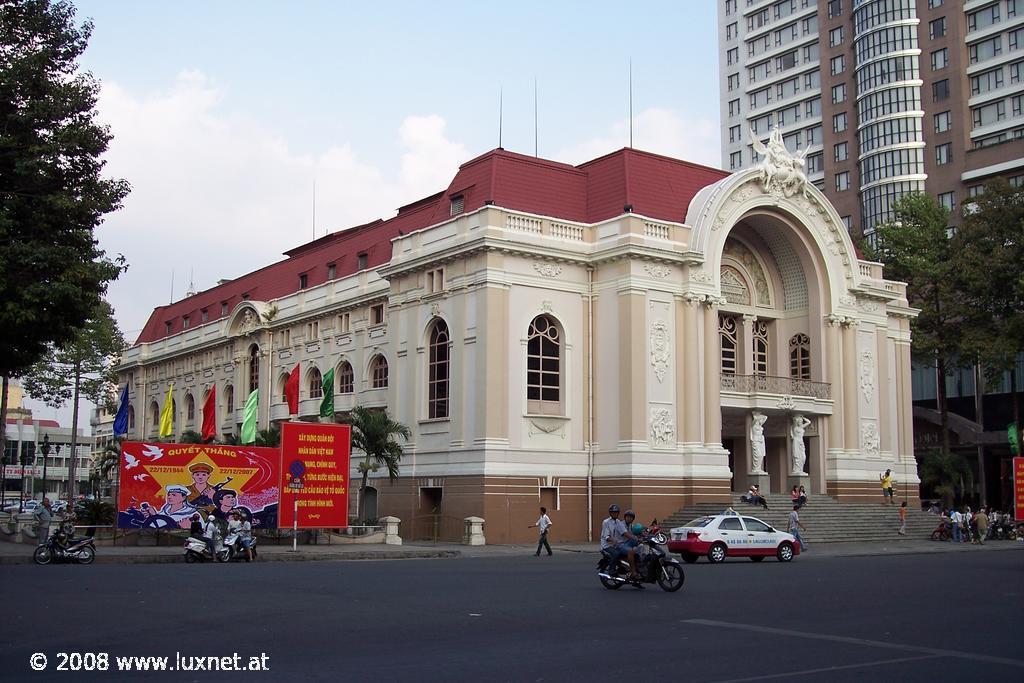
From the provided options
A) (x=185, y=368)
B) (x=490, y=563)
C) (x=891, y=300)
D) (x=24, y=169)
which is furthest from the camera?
(x=185, y=368)

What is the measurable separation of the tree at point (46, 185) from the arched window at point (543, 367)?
726 inches

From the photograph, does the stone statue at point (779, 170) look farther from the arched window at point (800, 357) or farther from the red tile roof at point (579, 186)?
the arched window at point (800, 357)

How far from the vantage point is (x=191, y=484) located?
33.4 meters

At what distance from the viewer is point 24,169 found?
926 inches

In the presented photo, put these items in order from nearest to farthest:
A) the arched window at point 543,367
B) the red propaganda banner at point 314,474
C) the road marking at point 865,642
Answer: the road marking at point 865,642 → the red propaganda banner at point 314,474 → the arched window at point 543,367

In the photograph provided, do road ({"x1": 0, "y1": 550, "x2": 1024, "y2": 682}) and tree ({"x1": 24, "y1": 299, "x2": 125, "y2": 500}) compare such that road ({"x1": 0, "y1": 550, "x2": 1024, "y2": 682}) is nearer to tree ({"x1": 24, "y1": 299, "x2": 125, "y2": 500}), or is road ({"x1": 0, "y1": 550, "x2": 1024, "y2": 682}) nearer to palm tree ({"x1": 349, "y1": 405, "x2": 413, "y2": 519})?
palm tree ({"x1": 349, "y1": 405, "x2": 413, "y2": 519})

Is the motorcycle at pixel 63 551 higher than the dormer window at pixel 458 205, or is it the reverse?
the dormer window at pixel 458 205

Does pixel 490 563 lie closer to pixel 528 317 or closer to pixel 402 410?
pixel 528 317

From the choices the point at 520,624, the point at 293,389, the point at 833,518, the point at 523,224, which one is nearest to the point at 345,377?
the point at 293,389

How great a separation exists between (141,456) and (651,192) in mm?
21611

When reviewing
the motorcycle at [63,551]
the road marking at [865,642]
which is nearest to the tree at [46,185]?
the motorcycle at [63,551]

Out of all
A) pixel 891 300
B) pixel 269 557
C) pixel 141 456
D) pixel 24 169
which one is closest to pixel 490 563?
pixel 269 557

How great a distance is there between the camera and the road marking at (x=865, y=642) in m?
11.6

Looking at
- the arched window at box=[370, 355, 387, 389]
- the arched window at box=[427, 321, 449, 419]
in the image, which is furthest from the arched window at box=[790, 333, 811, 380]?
the arched window at box=[370, 355, 387, 389]
